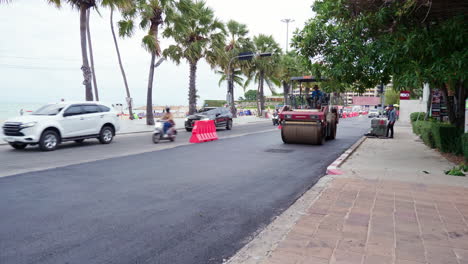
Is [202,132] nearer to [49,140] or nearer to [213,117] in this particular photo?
[49,140]

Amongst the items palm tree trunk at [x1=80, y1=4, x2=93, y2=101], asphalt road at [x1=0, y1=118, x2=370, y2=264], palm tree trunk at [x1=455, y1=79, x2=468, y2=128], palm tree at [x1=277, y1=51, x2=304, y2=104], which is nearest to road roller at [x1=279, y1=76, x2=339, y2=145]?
asphalt road at [x1=0, y1=118, x2=370, y2=264]

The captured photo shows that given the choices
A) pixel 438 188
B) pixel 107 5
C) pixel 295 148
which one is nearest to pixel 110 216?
pixel 438 188

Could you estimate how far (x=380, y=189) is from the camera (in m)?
6.43

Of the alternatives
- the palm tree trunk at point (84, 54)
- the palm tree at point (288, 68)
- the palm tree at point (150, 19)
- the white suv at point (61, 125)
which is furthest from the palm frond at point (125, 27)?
the palm tree at point (288, 68)

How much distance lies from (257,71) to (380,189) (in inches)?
1536

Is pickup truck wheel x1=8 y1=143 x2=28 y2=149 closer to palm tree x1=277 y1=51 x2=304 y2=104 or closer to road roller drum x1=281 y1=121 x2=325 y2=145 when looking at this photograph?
road roller drum x1=281 y1=121 x2=325 y2=145

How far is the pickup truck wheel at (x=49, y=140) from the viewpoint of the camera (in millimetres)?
12047

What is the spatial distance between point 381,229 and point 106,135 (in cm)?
1282

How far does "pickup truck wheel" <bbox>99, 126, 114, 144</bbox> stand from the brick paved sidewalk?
11.0m

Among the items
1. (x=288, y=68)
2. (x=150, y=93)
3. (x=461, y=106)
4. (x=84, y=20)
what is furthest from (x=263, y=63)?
(x=461, y=106)

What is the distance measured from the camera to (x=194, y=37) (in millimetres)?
28703

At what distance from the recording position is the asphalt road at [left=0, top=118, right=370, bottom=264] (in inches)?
147

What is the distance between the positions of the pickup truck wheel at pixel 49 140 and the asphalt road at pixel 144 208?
10.6ft

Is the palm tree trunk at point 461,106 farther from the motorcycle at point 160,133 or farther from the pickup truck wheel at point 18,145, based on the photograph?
the pickup truck wheel at point 18,145
